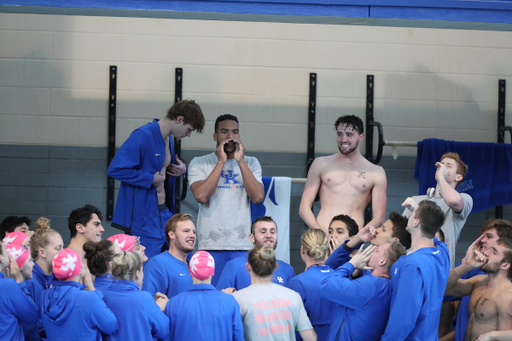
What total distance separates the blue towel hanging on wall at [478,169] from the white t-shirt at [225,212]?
200 cm

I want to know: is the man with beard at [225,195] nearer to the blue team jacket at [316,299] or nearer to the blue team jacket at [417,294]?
the blue team jacket at [316,299]

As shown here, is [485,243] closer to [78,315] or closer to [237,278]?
[237,278]

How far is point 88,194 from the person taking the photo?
240 inches

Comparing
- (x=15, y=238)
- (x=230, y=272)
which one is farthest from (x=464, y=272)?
(x=15, y=238)

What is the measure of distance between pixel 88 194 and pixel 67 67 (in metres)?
1.41

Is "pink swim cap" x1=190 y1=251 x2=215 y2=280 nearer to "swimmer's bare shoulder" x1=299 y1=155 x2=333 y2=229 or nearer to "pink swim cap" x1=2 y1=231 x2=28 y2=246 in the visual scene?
"pink swim cap" x1=2 y1=231 x2=28 y2=246

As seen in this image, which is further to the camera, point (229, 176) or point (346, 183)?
point (346, 183)

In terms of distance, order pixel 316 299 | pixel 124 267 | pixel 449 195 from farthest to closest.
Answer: pixel 449 195, pixel 316 299, pixel 124 267

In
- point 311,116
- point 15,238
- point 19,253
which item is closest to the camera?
point 19,253

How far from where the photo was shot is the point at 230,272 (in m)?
3.80

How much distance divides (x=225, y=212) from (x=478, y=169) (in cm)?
287

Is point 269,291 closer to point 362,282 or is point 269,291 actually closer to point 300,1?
point 362,282

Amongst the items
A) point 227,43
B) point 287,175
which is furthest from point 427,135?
point 227,43

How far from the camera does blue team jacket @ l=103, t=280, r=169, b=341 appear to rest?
2910 mm
